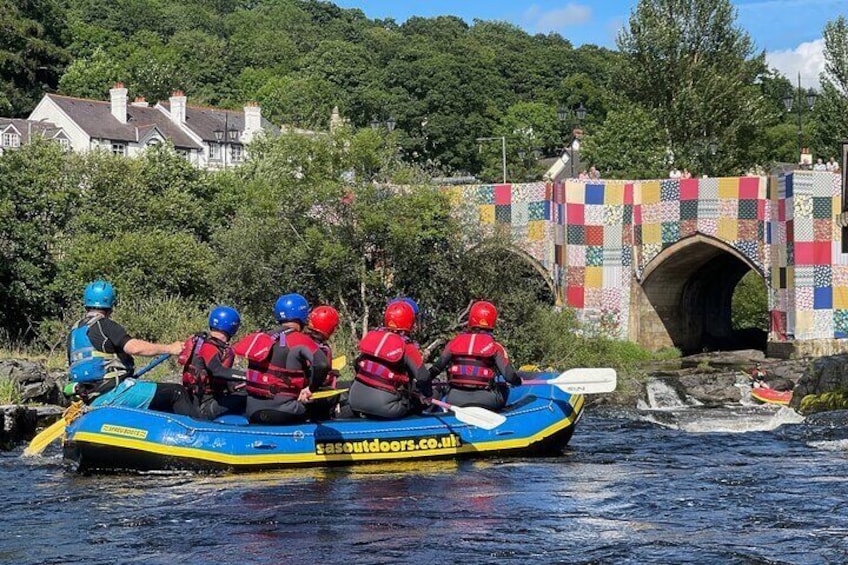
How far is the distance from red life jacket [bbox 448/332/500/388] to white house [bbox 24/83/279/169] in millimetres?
46403

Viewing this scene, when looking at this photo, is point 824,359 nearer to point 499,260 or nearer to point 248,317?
point 499,260

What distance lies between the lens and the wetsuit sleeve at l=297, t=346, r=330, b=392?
14.0 m

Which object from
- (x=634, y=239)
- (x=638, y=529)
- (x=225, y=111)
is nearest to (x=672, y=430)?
(x=638, y=529)

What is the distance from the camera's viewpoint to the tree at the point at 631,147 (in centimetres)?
5316

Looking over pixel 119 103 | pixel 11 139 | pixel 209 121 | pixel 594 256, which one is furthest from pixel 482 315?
pixel 209 121

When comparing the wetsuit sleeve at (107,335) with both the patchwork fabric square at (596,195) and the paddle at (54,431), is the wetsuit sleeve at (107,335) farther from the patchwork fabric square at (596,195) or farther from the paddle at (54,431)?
the patchwork fabric square at (596,195)

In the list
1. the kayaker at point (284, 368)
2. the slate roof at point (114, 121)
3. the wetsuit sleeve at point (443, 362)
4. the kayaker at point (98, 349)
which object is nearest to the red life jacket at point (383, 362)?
the kayaker at point (284, 368)

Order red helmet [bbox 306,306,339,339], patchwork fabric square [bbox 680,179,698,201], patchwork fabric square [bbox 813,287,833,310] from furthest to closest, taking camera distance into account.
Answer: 1. patchwork fabric square [bbox 680,179,698,201]
2. patchwork fabric square [bbox 813,287,833,310]
3. red helmet [bbox 306,306,339,339]

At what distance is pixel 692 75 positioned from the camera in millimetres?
55344

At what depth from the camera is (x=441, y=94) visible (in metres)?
90.4

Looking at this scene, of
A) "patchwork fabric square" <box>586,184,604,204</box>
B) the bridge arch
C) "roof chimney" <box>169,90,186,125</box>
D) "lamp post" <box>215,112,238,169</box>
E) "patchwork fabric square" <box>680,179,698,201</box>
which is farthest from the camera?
"lamp post" <box>215,112,238,169</box>

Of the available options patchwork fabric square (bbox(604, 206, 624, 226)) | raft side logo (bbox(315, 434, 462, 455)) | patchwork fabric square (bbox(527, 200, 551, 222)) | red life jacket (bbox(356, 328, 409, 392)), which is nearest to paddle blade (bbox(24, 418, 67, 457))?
raft side logo (bbox(315, 434, 462, 455))

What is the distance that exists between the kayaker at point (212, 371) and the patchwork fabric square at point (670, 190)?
24.5 metres

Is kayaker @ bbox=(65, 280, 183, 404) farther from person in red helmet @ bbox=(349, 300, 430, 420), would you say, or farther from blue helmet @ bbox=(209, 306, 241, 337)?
person in red helmet @ bbox=(349, 300, 430, 420)
